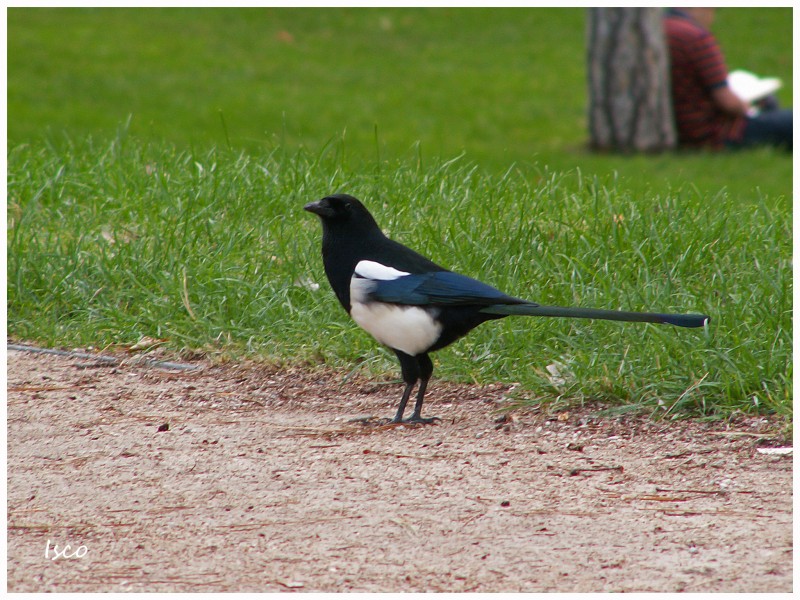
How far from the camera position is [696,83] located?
1090 cm

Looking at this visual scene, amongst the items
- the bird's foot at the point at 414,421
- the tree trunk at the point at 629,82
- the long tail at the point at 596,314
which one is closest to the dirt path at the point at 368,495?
the bird's foot at the point at 414,421

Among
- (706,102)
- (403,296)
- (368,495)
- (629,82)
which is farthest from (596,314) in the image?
(706,102)

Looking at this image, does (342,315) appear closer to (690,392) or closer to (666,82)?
(690,392)

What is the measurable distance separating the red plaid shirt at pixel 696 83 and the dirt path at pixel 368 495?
7286 millimetres

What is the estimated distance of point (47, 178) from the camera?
20.8ft

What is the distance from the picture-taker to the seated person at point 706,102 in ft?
35.3

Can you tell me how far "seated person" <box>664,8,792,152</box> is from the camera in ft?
35.3

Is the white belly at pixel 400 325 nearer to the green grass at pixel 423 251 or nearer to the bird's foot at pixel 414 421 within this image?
the bird's foot at pixel 414 421

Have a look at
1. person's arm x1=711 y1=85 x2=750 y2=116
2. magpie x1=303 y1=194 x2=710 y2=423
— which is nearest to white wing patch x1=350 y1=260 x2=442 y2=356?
magpie x1=303 y1=194 x2=710 y2=423

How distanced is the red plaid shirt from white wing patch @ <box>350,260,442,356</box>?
7605 millimetres

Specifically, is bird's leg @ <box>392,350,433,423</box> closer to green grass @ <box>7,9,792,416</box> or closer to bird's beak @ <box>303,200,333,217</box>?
green grass @ <box>7,9,792,416</box>

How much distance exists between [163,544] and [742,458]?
181 cm

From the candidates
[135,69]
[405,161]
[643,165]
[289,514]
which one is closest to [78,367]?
[289,514]

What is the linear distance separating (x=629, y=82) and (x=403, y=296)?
756 centimetres
